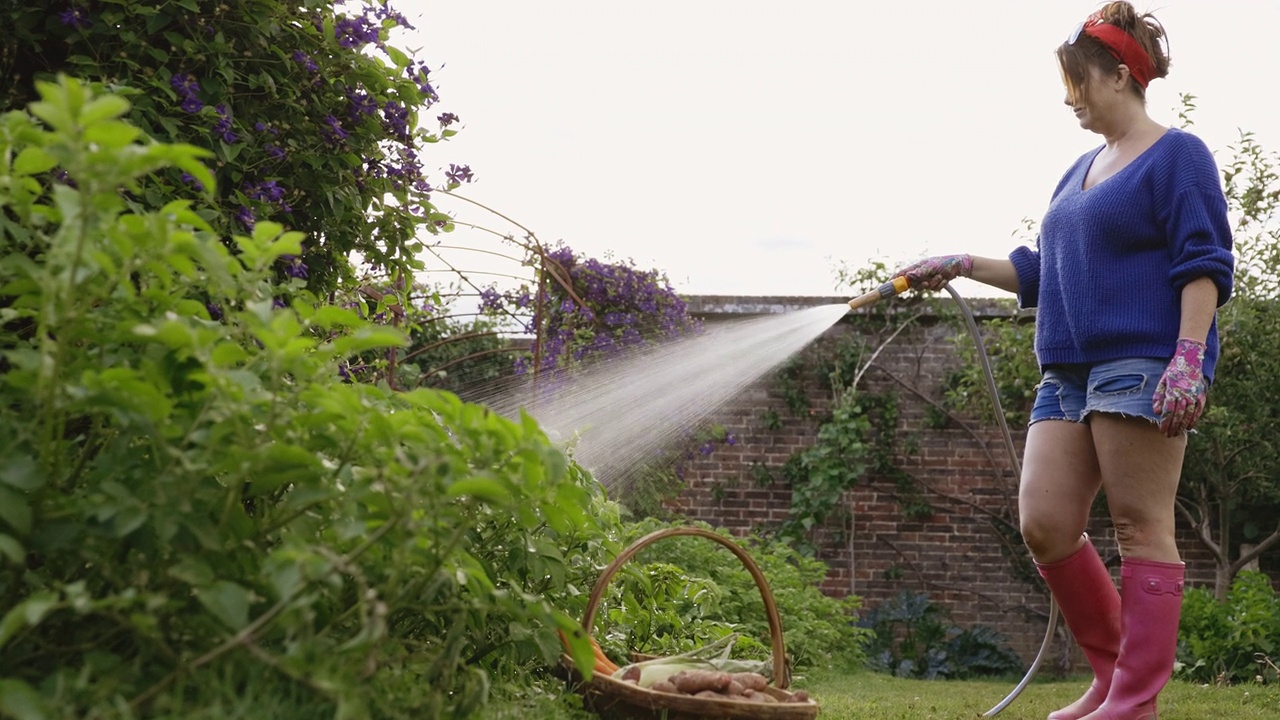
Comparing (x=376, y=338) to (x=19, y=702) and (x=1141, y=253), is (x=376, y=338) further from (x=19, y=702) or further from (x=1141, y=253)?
(x=1141, y=253)

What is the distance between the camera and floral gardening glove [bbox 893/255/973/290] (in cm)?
312

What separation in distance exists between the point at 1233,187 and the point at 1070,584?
15.9 ft

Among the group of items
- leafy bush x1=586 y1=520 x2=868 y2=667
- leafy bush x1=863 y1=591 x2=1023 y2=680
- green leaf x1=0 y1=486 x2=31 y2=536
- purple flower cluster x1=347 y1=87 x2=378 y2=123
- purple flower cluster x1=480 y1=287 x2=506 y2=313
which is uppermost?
purple flower cluster x1=347 y1=87 x2=378 y2=123

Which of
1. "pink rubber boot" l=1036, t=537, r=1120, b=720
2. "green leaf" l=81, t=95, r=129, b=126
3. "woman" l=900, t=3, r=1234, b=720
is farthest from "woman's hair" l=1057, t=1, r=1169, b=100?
"green leaf" l=81, t=95, r=129, b=126

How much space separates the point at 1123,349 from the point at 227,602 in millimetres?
2115

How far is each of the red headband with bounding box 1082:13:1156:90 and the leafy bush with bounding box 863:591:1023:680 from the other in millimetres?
4835

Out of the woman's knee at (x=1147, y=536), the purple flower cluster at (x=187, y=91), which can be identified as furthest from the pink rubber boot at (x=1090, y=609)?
the purple flower cluster at (x=187, y=91)

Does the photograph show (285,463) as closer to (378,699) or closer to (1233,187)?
(378,699)

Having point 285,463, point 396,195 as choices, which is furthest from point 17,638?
point 396,195

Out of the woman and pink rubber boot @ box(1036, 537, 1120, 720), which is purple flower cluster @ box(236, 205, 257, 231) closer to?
the woman

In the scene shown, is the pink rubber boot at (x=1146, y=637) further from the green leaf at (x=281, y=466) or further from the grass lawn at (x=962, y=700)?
the green leaf at (x=281, y=466)

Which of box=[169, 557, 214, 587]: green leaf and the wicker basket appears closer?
box=[169, 557, 214, 587]: green leaf

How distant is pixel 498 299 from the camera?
19.0 ft

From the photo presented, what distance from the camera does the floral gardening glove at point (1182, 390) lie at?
7.62 feet
